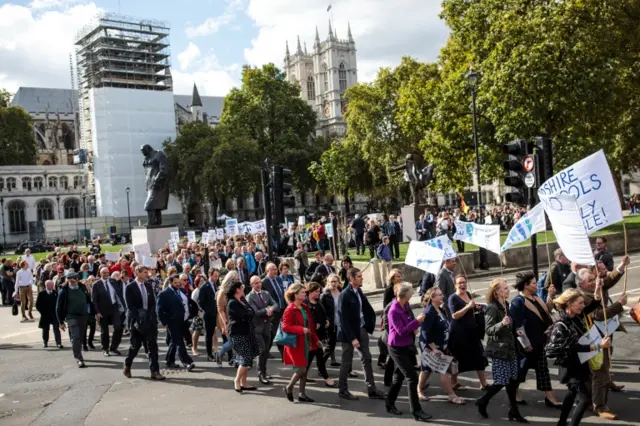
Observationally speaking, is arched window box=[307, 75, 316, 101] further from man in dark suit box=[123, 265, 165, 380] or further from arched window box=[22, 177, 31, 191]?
man in dark suit box=[123, 265, 165, 380]

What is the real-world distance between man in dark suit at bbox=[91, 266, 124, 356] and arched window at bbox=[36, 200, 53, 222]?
240 feet

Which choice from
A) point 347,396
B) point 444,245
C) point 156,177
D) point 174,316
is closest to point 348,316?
point 347,396

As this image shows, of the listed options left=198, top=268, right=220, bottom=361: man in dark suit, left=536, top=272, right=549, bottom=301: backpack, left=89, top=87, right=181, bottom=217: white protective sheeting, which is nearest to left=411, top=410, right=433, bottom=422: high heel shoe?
left=536, top=272, right=549, bottom=301: backpack

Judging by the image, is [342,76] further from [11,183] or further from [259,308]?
[259,308]

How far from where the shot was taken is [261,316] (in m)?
9.76

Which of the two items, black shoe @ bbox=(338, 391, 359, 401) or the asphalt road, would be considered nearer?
the asphalt road

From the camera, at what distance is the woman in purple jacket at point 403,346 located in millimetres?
7434

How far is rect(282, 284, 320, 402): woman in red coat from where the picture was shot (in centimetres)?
842

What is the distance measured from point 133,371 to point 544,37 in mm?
22042

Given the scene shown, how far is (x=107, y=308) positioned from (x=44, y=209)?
244ft

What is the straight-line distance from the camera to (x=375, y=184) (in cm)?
5856

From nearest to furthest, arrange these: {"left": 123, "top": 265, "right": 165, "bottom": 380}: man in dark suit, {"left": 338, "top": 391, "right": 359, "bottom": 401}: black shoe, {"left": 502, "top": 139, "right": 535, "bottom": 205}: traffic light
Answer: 1. {"left": 338, "top": 391, "right": 359, "bottom": 401}: black shoe
2. {"left": 123, "top": 265, "right": 165, "bottom": 380}: man in dark suit
3. {"left": 502, "top": 139, "right": 535, "bottom": 205}: traffic light

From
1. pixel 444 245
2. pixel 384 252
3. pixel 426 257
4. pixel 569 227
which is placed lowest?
pixel 384 252

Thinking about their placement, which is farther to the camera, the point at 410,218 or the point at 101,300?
the point at 410,218
